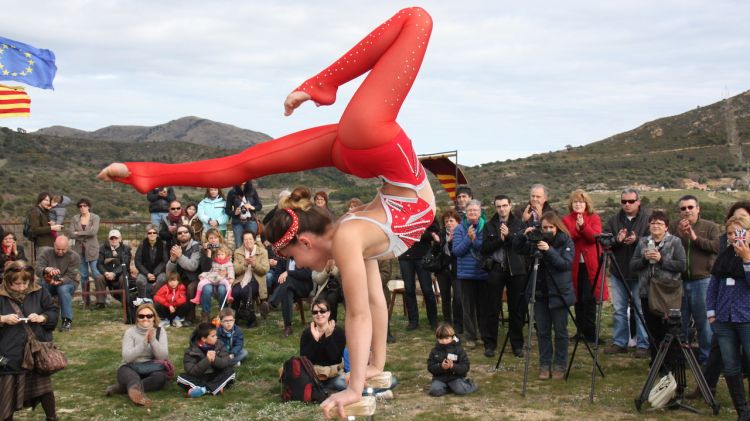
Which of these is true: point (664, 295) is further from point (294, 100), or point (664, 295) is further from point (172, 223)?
point (172, 223)

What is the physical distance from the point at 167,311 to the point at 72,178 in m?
28.1

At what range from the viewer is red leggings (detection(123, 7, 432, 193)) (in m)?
3.03

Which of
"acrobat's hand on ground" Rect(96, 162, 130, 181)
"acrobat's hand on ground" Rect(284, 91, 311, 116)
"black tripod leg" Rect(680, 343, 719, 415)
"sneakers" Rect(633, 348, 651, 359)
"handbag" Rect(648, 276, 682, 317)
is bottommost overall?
"sneakers" Rect(633, 348, 651, 359)

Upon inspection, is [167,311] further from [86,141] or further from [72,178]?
[86,141]

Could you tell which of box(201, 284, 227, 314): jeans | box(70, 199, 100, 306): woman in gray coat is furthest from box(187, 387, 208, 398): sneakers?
box(70, 199, 100, 306): woman in gray coat

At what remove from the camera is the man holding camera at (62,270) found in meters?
9.09

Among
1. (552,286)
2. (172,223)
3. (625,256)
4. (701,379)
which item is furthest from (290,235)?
(172,223)

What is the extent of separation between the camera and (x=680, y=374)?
586 centimetres

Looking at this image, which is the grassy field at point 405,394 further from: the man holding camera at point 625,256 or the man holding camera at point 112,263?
the man holding camera at point 112,263

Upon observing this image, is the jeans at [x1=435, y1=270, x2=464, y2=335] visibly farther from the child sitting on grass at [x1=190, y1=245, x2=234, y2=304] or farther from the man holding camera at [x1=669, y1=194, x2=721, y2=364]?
the child sitting on grass at [x1=190, y1=245, x2=234, y2=304]

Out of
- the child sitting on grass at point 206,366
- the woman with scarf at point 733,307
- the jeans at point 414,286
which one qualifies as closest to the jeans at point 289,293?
the jeans at point 414,286

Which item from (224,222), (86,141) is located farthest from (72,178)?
(224,222)

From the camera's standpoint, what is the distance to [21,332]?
5.60m

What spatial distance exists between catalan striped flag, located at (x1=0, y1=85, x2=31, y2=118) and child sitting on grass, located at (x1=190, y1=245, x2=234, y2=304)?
4.05 meters
